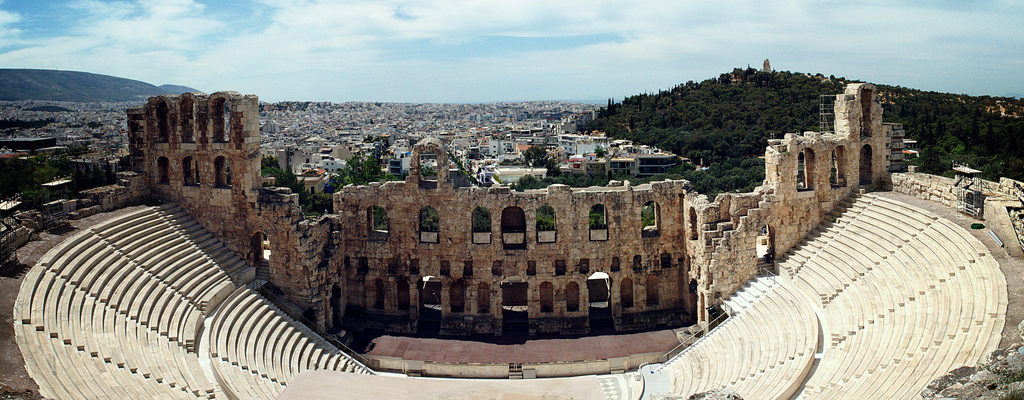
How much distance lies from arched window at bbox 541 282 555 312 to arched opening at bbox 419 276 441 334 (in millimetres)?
4930

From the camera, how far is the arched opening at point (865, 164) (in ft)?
106

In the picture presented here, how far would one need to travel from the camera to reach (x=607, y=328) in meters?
32.4

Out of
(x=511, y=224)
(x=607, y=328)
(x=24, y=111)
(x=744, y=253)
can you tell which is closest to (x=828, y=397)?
(x=744, y=253)

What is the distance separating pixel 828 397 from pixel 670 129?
311 feet

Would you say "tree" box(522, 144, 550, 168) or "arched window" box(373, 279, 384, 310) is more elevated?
"tree" box(522, 144, 550, 168)

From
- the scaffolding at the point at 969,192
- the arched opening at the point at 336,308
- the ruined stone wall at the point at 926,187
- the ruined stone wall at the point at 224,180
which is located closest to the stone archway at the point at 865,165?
the ruined stone wall at the point at 926,187

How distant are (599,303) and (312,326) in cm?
1356

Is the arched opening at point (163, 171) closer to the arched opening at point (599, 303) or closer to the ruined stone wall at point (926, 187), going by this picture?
the arched opening at point (599, 303)

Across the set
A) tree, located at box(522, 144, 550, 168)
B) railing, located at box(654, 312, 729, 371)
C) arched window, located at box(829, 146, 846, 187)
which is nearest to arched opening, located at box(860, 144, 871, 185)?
arched window, located at box(829, 146, 846, 187)

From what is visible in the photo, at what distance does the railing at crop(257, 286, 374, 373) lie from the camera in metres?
28.8

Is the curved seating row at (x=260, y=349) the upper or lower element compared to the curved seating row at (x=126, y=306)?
lower

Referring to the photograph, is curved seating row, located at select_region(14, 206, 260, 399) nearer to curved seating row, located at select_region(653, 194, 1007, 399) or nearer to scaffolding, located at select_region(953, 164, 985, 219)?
curved seating row, located at select_region(653, 194, 1007, 399)

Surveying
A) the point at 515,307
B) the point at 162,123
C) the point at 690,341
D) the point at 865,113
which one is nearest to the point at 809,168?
the point at 865,113

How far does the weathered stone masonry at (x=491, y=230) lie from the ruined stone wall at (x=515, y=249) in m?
0.06
